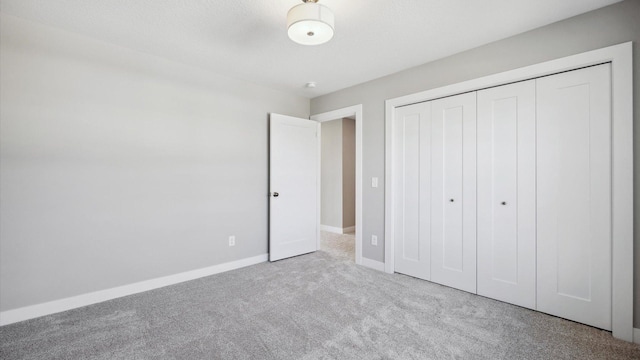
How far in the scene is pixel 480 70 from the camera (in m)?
2.75

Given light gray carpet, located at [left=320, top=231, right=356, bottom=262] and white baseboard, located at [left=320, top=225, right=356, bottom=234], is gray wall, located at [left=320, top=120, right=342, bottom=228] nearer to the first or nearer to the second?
white baseboard, located at [left=320, top=225, right=356, bottom=234]

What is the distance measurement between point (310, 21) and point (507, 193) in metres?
2.30

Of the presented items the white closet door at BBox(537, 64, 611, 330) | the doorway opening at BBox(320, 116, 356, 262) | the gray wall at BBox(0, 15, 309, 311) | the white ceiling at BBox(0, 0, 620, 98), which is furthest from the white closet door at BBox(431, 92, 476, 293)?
the doorway opening at BBox(320, 116, 356, 262)

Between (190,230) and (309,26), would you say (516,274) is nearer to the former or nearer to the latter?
(309,26)

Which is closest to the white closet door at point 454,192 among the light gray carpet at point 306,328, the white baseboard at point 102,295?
the light gray carpet at point 306,328

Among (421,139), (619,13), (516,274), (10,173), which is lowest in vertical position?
(516,274)

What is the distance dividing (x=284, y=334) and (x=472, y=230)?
208cm

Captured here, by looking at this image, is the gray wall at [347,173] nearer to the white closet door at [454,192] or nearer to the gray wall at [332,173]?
the gray wall at [332,173]

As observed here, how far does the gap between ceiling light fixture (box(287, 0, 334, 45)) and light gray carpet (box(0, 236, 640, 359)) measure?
2207 millimetres

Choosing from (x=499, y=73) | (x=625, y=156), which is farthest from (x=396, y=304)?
(x=499, y=73)

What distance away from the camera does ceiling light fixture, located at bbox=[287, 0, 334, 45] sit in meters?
1.83

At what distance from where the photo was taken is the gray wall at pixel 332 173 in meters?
6.03

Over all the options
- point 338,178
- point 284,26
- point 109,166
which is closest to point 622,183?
point 284,26

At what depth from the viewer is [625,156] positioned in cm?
201
